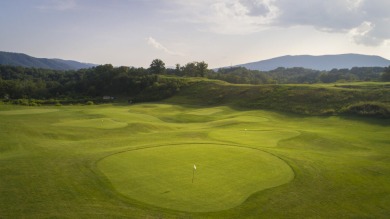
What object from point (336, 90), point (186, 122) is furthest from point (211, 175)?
point (336, 90)

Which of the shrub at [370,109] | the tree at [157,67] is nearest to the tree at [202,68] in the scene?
the tree at [157,67]

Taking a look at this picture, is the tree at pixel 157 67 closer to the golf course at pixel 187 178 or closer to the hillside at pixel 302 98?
the hillside at pixel 302 98

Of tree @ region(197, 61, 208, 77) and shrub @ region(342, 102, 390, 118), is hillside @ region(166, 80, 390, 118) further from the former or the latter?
tree @ region(197, 61, 208, 77)

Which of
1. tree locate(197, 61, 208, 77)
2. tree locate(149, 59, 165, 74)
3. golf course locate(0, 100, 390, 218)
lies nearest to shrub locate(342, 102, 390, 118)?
golf course locate(0, 100, 390, 218)

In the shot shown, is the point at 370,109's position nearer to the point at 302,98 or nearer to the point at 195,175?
the point at 302,98

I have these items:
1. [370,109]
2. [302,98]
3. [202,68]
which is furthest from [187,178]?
[202,68]

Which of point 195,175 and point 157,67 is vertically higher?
point 157,67
